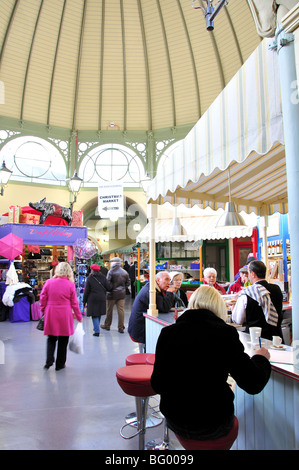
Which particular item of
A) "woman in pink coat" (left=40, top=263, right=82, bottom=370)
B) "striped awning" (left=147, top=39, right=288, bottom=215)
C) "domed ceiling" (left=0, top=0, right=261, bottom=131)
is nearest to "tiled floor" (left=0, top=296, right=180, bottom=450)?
"woman in pink coat" (left=40, top=263, right=82, bottom=370)

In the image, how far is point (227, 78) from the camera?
54.1 ft

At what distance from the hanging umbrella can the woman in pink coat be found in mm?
5345

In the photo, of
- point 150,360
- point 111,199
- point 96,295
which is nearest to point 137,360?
point 150,360

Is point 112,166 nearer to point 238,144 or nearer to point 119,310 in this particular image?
point 119,310

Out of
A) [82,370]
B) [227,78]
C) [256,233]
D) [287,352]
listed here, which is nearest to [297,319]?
[287,352]

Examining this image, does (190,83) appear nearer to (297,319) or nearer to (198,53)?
(198,53)

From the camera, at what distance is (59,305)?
554cm

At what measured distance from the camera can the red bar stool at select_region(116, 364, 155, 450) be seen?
300cm

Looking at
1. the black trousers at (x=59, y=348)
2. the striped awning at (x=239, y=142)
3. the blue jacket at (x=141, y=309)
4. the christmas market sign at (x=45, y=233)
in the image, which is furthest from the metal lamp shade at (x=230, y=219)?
the christmas market sign at (x=45, y=233)

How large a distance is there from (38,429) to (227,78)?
1717cm

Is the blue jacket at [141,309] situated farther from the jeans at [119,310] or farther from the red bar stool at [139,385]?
the jeans at [119,310]

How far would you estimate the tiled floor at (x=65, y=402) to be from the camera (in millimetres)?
3346

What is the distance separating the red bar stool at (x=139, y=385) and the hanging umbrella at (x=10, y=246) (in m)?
8.26
